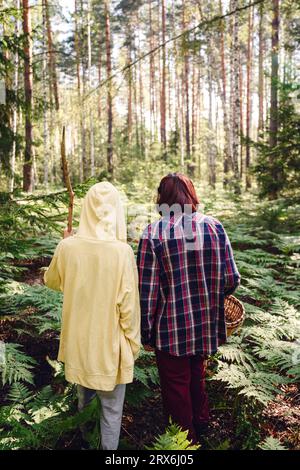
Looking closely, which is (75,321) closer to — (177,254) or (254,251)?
(177,254)

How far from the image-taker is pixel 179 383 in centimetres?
272

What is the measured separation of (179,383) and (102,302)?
2.86ft

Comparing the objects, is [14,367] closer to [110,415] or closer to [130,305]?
[110,415]

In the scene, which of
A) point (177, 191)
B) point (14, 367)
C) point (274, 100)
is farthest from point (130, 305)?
point (274, 100)

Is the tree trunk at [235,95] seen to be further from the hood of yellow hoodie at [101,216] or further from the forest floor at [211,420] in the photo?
the hood of yellow hoodie at [101,216]

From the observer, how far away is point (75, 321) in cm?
251

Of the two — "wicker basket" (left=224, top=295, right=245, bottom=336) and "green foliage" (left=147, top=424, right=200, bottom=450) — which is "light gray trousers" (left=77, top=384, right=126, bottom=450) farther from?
"wicker basket" (left=224, top=295, right=245, bottom=336)

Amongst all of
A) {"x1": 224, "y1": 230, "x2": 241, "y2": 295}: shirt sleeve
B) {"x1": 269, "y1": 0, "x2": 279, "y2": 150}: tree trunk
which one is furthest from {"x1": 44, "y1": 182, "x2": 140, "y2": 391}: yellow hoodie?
{"x1": 269, "y1": 0, "x2": 279, "y2": 150}: tree trunk

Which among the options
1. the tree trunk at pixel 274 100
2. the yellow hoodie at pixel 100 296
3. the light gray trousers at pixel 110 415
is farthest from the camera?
the tree trunk at pixel 274 100

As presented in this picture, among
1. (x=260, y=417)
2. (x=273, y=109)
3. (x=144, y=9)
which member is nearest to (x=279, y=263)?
(x=260, y=417)

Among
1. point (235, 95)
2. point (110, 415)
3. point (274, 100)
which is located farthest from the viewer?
point (235, 95)

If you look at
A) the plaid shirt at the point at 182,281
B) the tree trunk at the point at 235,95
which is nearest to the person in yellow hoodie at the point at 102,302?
the plaid shirt at the point at 182,281

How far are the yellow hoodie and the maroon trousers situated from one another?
0.34m

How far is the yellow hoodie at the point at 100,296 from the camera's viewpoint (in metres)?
2.43
